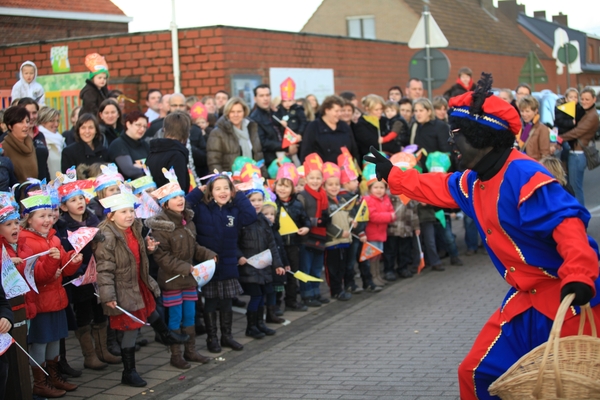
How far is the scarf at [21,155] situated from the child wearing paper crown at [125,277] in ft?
5.55

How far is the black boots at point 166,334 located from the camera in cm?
700

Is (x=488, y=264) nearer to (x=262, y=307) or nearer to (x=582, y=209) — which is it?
(x=262, y=307)

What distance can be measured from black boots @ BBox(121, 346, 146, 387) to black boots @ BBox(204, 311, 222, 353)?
3.47 feet

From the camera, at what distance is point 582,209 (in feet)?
14.0

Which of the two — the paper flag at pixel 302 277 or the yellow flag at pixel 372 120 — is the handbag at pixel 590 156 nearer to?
the yellow flag at pixel 372 120

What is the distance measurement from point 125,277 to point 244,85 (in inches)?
362

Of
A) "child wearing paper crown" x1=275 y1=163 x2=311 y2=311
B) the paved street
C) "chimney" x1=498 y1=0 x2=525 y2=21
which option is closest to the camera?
the paved street

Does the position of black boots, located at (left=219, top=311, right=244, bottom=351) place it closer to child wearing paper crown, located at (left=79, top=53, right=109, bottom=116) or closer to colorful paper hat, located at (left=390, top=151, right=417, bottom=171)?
colorful paper hat, located at (left=390, top=151, right=417, bottom=171)

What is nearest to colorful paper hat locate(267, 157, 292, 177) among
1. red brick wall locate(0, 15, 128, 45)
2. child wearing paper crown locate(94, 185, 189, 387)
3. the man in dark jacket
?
the man in dark jacket

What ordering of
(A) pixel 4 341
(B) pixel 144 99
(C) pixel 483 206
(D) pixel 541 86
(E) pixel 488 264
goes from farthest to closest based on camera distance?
(D) pixel 541 86
(B) pixel 144 99
(E) pixel 488 264
(A) pixel 4 341
(C) pixel 483 206

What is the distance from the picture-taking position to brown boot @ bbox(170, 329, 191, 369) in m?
7.21

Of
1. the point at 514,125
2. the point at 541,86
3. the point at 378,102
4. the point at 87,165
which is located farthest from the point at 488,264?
the point at 541,86

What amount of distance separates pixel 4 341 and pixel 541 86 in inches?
1560

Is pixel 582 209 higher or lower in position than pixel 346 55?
lower
